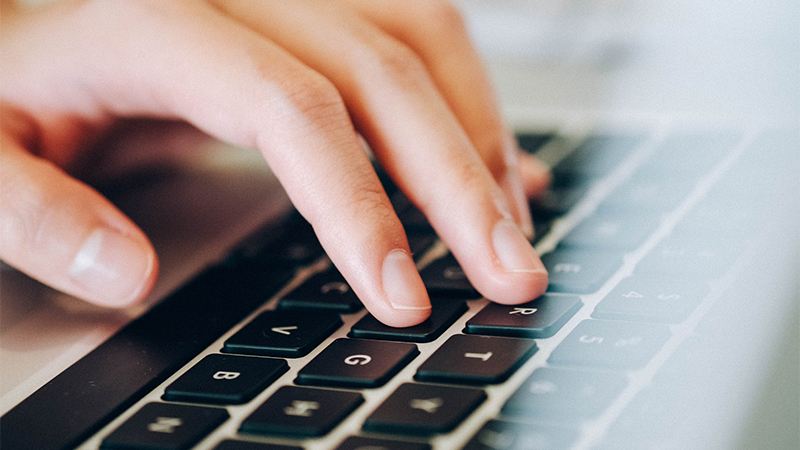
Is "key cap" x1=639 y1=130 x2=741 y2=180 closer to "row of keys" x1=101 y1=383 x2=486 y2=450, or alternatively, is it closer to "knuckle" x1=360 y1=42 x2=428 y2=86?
"knuckle" x1=360 y1=42 x2=428 y2=86

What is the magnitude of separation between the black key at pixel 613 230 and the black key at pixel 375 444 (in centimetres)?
25

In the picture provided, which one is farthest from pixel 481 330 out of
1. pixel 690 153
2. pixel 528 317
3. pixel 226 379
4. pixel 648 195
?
pixel 690 153

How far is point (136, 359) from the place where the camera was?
0.43m

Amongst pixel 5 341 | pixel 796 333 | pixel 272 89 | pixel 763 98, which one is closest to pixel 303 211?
pixel 272 89

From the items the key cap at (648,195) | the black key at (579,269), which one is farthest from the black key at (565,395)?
the key cap at (648,195)

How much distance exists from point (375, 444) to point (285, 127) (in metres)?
0.26

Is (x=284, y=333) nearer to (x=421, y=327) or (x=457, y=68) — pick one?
(x=421, y=327)

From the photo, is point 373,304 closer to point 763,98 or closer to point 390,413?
point 390,413

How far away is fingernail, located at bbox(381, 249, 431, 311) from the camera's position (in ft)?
1.43

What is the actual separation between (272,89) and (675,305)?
300mm

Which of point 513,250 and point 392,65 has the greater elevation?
point 392,65

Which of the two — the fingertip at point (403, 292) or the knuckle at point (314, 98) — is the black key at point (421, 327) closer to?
the fingertip at point (403, 292)

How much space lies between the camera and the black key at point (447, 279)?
48 cm

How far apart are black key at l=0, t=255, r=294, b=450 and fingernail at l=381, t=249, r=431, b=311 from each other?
9 cm
